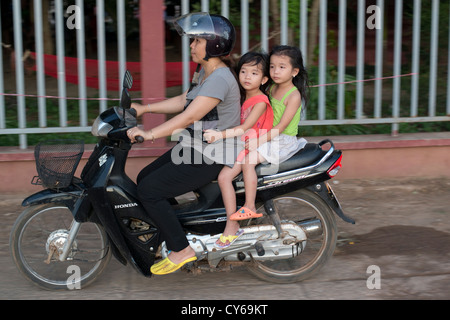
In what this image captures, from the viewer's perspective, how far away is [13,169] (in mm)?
5926

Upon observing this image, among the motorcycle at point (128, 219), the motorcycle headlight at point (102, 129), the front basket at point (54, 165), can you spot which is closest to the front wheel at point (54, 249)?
the motorcycle at point (128, 219)

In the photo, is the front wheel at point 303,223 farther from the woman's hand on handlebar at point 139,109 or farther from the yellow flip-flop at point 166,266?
the woman's hand on handlebar at point 139,109

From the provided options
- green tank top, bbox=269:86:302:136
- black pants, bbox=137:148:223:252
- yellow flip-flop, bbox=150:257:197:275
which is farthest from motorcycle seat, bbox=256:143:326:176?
yellow flip-flop, bbox=150:257:197:275

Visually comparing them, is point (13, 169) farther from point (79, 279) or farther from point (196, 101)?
point (196, 101)

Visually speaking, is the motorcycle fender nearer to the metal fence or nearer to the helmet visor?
the helmet visor

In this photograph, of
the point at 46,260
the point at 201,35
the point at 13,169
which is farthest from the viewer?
the point at 13,169

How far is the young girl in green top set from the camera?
3967 millimetres

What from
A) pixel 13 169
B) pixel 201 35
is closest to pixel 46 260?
pixel 201 35

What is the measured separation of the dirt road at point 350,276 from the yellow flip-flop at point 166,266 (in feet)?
0.58

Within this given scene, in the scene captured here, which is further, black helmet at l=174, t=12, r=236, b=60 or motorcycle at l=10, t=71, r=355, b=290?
motorcycle at l=10, t=71, r=355, b=290

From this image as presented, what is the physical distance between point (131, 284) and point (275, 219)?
3.46 feet

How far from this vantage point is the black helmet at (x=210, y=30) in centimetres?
381

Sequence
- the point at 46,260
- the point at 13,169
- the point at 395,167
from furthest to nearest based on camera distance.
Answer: the point at 395,167 < the point at 13,169 < the point at 46,260

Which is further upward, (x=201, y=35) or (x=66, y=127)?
(x=201, y=35)
